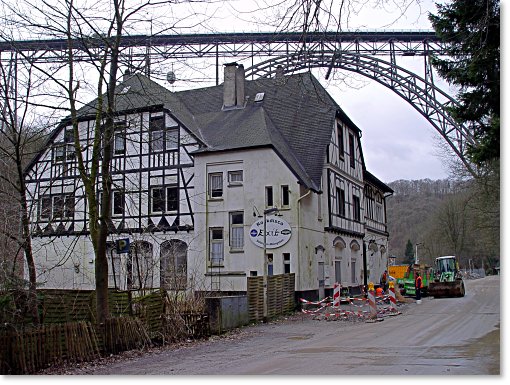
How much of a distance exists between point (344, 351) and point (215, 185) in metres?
16.9

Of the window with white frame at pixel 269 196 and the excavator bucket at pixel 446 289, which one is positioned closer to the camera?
the window with white frame at pixel 269 196

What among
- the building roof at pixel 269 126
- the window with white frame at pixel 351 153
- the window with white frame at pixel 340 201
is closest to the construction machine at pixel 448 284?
the window with white frame at pixel 340 201

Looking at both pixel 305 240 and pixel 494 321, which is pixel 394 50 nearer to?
pixel 305 240

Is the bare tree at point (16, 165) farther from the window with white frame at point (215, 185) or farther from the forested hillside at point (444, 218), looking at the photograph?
the forested hillside at point (444, 218)

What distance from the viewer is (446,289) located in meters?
34.9

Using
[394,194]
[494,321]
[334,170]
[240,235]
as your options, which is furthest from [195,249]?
[394,194]

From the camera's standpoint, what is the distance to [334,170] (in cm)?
3197

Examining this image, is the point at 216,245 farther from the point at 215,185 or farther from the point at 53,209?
the point at 53,209

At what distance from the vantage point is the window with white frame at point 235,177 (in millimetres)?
28609

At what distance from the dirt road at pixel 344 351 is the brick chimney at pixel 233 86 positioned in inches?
603

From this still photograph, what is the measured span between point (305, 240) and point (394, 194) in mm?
22414

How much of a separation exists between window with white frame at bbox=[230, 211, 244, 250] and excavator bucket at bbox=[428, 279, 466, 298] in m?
13.5

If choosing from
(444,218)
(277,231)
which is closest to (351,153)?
(277,231)

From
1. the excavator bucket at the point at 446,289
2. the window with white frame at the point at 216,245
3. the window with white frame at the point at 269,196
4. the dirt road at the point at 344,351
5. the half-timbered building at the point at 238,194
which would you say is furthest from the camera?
the excavator bucket at the point at 446,289
